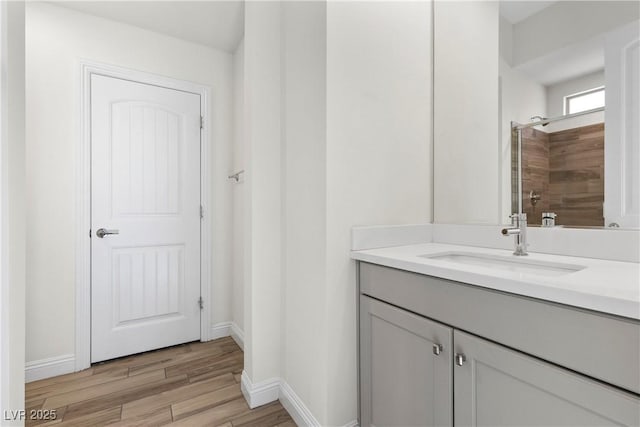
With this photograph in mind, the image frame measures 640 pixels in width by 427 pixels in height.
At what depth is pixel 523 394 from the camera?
31.3 inches

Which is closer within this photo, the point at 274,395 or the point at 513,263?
the point at 513,263

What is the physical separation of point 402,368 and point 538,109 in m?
1.15

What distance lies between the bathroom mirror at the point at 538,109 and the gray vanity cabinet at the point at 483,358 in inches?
23.7

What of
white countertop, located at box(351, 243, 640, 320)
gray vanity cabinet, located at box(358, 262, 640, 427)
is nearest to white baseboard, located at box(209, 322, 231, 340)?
gray vanity cabinet, located at box(358, 262, 640, 427)

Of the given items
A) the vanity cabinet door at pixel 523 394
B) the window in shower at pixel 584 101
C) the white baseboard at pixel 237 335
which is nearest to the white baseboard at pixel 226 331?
the white baseboard at pixel 237 335

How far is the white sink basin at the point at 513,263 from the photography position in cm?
106

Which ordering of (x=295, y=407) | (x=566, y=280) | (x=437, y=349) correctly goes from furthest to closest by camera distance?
1. (x=295, y=407)
2. (x=437, y=349)
3. (x=566, y=280)

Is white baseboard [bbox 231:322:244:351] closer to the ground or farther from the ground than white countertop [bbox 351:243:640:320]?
closer to the ground

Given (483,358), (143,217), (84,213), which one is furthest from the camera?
(143,217)

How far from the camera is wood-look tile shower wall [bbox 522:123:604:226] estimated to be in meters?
1.11

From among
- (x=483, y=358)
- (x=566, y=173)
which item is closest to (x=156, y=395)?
(x=483, y=358)

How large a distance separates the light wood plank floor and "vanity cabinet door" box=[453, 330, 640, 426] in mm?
961

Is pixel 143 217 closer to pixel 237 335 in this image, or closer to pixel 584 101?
pixel 237 335

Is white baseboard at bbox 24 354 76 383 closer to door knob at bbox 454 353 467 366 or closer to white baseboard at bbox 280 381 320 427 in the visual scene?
white baseboard at bbox 280 381 320 427
